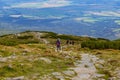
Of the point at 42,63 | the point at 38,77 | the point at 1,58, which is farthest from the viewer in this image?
the point at 1,58

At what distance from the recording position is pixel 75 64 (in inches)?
1526

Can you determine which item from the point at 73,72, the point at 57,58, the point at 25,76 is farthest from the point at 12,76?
the point at 57,58

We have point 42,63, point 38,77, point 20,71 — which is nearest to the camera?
point 38,77

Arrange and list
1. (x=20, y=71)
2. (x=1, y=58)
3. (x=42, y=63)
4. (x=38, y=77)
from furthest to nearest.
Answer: (x=1, y=58)
(x=42, y=63)
(x=20, y=71)
(x=38, y=77)

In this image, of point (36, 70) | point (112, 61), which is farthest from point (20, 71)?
point (112, 61)

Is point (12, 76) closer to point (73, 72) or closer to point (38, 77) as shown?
point (38, 77)

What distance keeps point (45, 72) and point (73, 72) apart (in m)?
2.72

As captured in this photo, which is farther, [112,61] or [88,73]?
[112,61]

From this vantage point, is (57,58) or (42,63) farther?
(57,58)

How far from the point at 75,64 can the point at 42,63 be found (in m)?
3.78

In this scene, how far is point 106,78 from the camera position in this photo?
3125 cm

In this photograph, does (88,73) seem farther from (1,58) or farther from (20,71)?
(1,58)

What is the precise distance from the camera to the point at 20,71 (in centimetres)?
3228

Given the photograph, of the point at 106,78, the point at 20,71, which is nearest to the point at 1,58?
the point at 20,71
